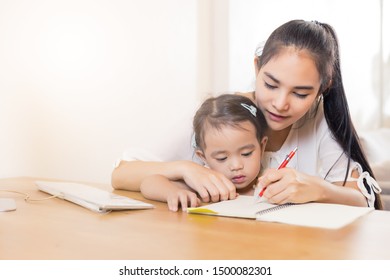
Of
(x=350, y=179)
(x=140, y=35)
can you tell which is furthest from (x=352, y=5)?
(x=350, y=179)

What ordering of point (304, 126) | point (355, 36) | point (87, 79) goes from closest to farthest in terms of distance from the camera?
point (304, 126) → point (87, 79) → point (355, 36)

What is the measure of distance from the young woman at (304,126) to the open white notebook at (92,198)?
6.3 inches

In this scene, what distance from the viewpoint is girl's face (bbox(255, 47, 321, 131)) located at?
1.33m

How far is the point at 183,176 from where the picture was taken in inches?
50.1

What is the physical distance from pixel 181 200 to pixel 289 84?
44 cm

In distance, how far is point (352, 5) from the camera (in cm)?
322

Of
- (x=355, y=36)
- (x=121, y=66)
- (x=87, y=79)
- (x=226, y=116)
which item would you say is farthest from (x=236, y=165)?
(x=355, y=36)

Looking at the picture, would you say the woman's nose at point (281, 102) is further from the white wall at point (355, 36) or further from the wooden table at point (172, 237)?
the white wall at point (355, 36)

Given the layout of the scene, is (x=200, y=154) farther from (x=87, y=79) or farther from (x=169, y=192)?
(x=87, y=79)

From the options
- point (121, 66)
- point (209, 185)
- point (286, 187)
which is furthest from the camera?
point (121, 66)

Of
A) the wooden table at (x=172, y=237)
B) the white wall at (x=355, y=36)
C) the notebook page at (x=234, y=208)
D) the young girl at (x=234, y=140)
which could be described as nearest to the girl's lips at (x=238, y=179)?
the young girl at (x=234, y=140)

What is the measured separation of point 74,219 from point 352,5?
2711 millimetres

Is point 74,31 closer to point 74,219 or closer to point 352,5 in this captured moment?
point 74,219

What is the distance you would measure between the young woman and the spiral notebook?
94mm
